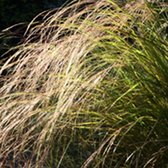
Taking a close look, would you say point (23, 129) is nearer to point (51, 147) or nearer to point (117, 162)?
point (51, 147)

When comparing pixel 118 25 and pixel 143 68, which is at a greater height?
pixel 118 25

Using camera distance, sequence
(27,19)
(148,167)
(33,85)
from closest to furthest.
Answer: (148,167)
(33,85)
(27,19)

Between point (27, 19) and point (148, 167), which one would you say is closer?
point (148, 167)

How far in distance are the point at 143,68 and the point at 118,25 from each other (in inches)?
9.4

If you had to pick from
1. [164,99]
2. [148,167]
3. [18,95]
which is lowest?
[148,167]

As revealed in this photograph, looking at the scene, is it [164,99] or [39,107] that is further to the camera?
[39,107]

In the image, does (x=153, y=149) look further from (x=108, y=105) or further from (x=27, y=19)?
(x=27, y=19)

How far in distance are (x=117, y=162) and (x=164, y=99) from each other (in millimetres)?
363

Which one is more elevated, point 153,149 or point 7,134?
point 7,134

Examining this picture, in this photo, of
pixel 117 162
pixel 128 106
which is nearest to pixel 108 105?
pixel 128 106

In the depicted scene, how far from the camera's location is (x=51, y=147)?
108 inches

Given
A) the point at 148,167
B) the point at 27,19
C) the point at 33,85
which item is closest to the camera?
the point at 148,167

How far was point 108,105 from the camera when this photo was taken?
110 inches

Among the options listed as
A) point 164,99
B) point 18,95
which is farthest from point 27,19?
point 164,99
